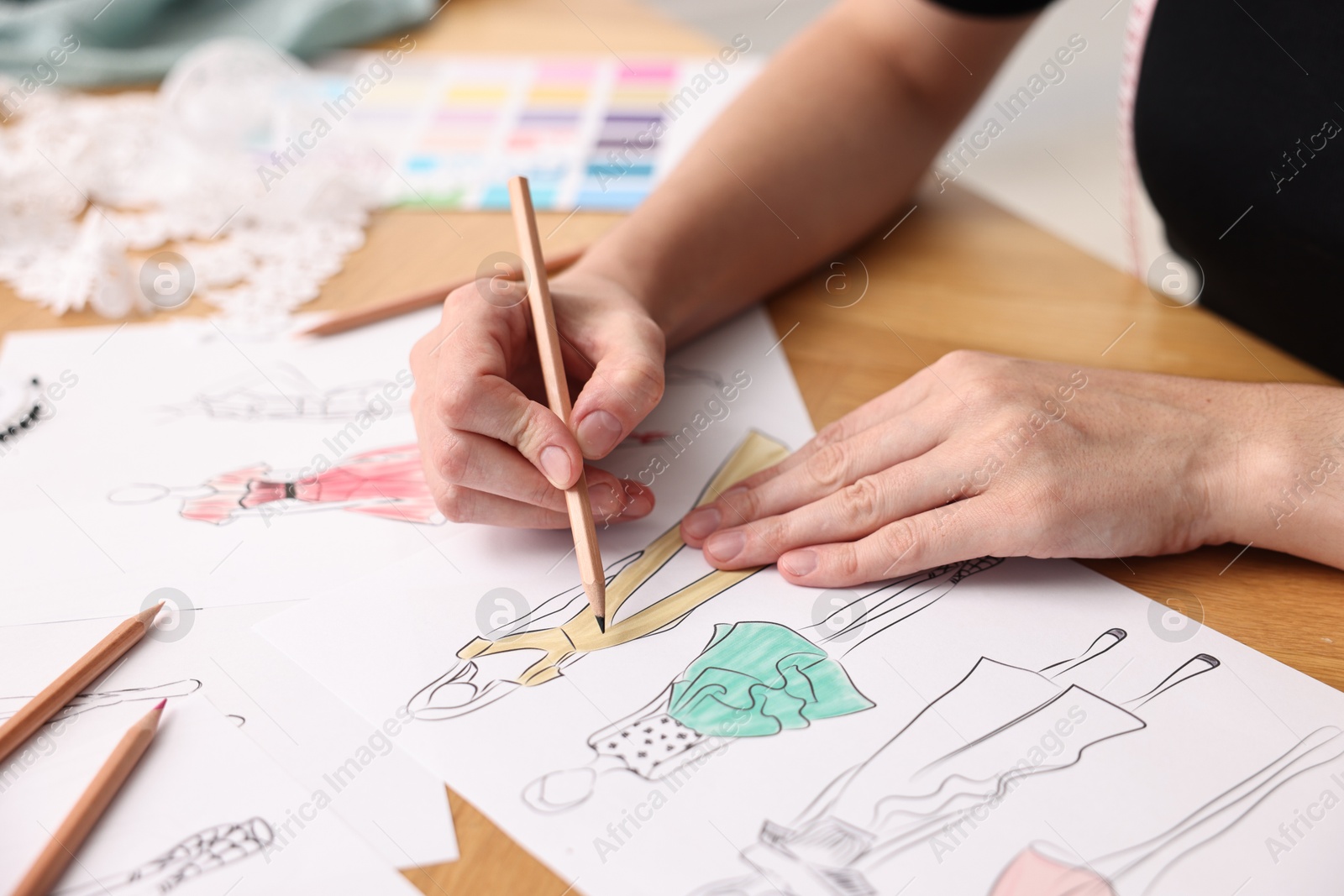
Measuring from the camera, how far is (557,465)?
0.65m

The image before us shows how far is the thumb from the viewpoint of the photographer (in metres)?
0.67

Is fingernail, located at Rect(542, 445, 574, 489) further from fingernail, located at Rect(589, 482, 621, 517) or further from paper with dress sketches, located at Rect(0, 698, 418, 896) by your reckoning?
paper with dress sketches, located at Rect(0, 698, 418, 896)

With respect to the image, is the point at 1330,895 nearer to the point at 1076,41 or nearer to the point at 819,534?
the point at 819,534

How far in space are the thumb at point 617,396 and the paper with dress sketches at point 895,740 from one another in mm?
97

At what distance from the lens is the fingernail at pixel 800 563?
2.17 feet

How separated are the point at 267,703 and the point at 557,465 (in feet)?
0.74

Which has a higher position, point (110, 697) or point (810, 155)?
point (810, 155)

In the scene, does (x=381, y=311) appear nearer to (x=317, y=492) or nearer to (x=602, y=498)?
(x=317, y=492)

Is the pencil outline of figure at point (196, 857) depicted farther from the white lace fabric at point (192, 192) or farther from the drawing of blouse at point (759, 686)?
the white lace fabric at point (192, 192)

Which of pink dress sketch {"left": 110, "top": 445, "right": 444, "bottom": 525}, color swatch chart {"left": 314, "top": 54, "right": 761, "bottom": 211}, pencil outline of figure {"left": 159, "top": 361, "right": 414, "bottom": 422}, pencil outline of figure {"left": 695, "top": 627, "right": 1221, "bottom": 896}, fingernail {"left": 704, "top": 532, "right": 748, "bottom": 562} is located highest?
color swatch chart {"left": 314, "top": 54, "right": 761, "bottom": 211}

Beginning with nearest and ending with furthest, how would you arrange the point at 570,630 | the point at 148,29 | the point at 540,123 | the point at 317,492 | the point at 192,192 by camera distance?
the point at 570,630
the point at 317,492
the point at 192,192
the point at 540,123
the point at 148,29

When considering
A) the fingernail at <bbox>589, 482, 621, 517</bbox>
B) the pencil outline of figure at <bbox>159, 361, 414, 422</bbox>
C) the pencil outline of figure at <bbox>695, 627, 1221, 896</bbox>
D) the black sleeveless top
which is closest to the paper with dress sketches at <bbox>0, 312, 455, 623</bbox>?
the pencil outline of figure at <bbox>159, 361, 414, 422</bbox>

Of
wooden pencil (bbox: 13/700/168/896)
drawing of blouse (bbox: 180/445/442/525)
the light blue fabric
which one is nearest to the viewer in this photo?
wooden pencil (bbox: 13/700/168/896)

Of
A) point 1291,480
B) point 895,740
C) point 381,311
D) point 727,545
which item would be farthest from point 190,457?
point 1291,480
